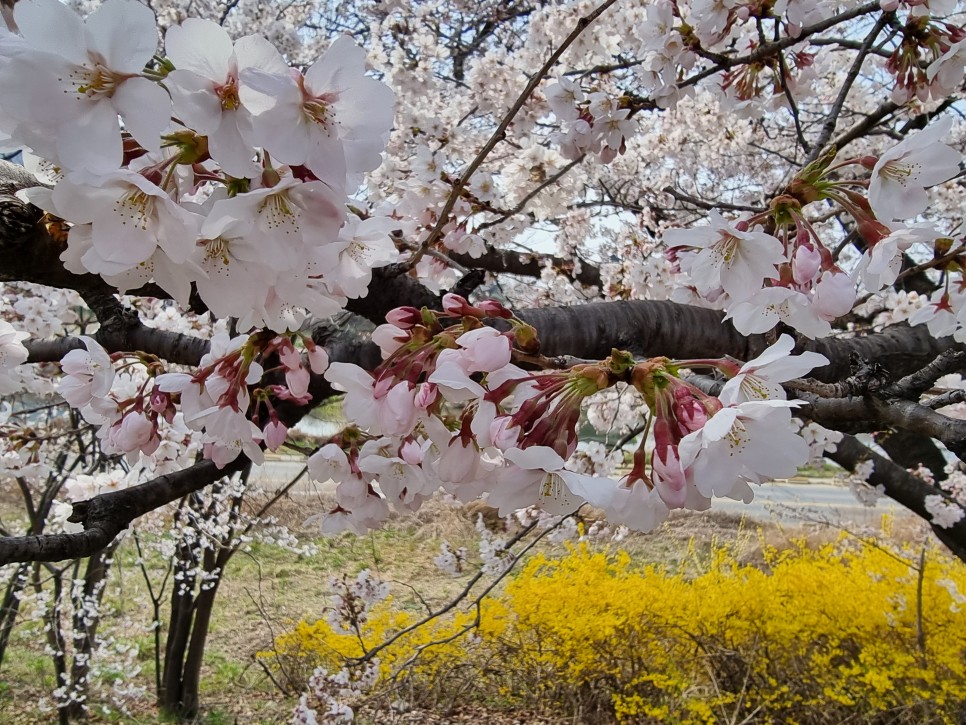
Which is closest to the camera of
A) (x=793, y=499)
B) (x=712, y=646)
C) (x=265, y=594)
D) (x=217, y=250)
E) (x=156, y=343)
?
(x=217, y=250)

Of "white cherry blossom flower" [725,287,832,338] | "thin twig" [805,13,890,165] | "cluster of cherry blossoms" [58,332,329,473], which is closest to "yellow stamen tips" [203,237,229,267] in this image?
"cluster of cherry blossoms" [58,332,329,473]

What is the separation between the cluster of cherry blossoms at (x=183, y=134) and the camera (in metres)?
0.42

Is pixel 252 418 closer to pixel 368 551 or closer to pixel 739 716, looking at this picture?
pixel 739 716

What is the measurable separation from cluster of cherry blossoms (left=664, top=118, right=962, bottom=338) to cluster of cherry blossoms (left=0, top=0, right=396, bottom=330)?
38 centimetres

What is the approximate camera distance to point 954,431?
790 millimetres

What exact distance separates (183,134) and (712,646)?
13.0 feet

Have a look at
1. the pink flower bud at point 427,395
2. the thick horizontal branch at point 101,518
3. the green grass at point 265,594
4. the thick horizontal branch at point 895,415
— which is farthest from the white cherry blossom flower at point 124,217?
the green grass at point 265,594

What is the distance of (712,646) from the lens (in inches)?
142

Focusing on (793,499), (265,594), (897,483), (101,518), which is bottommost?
(265,594)

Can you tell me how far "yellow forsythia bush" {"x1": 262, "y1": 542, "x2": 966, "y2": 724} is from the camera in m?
3.26

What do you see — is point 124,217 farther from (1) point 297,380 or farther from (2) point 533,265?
(2) point 533,265

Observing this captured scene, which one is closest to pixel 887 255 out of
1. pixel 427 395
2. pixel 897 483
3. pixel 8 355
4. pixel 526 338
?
pixel 526 338

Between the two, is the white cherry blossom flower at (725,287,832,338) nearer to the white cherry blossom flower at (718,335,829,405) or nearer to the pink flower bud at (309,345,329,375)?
the white cherry blossom flower at (718,335,829,405)

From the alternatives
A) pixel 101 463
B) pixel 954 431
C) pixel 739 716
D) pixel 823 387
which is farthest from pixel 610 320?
pixel 101 463
